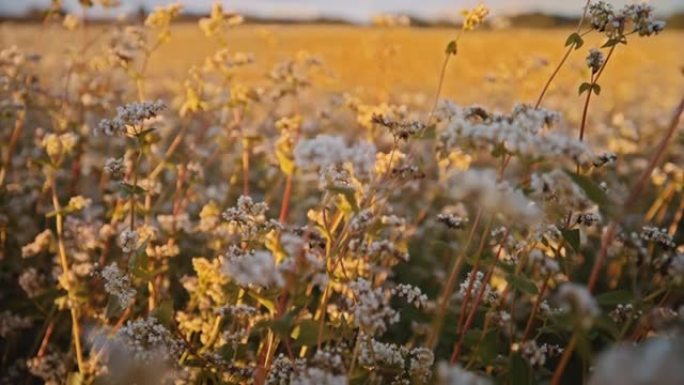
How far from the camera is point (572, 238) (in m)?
2.99

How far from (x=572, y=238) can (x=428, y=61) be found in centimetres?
2537

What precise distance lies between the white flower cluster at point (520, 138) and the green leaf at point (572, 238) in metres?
0.51

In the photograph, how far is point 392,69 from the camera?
713 centimetres

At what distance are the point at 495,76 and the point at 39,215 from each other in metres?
4.31

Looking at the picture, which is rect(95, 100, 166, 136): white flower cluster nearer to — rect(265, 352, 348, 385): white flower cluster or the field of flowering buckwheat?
the field of flowering buckwheat

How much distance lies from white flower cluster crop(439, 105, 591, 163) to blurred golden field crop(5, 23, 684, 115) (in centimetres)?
388

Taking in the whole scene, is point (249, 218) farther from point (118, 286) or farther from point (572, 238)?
point (572, 238)

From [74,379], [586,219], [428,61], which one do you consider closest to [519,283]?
[586,219]

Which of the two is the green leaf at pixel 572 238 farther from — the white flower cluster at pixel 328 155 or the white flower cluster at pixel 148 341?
the white flower cluster at pixel 148 341

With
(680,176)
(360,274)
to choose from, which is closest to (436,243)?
(360,274)

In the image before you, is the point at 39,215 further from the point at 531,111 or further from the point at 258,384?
the point at 531,111

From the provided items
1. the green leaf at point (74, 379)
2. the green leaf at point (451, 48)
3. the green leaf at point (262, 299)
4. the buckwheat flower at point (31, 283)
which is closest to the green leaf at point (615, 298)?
the green leaf at point (262, 299)

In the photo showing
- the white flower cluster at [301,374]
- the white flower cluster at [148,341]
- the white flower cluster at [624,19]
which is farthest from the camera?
the white flower cluster at [624,19]

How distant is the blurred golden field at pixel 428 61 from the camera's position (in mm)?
8656
